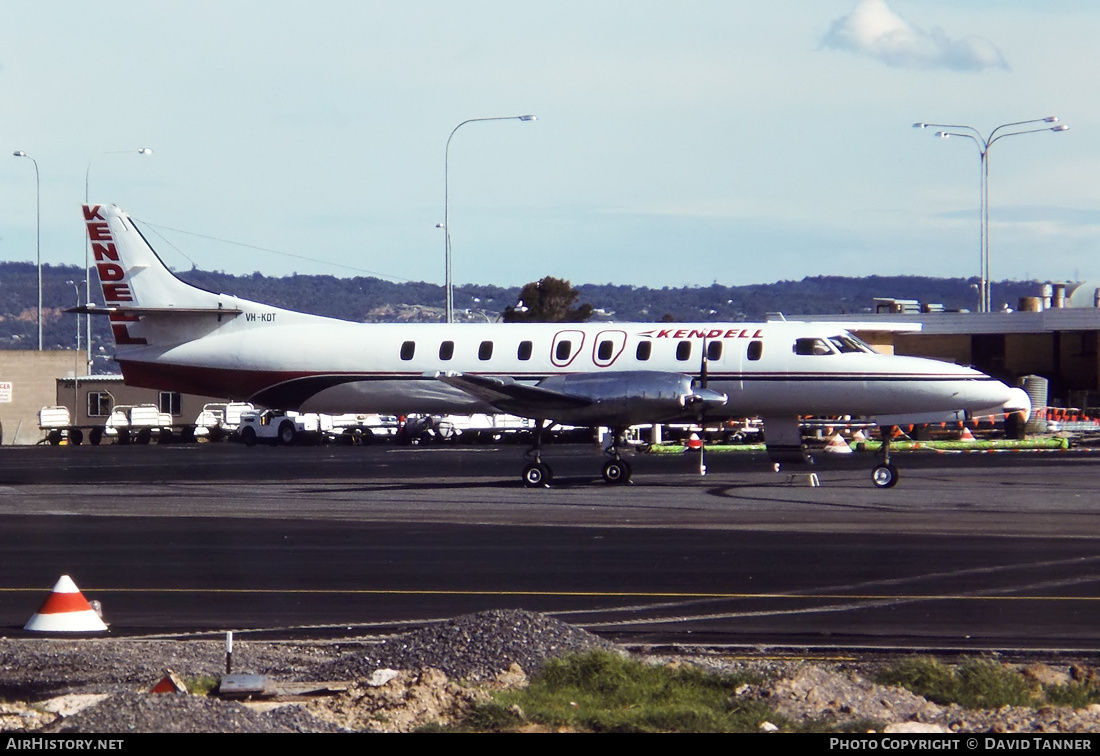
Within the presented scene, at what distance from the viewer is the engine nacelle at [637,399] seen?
25.9 m

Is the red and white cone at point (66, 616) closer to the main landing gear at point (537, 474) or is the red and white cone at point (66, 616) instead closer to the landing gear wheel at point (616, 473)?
the main landing gear at point (537, 474)

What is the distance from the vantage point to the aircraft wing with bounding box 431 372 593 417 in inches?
1031

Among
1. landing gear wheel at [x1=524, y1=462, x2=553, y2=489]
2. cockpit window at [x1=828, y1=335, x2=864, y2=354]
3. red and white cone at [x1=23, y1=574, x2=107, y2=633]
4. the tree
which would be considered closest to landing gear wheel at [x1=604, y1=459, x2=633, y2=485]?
landing gear wheel at [x1=524, y1=462, x2=553, y2=489]

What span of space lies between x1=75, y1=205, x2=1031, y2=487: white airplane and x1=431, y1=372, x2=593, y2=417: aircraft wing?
38 millimetres

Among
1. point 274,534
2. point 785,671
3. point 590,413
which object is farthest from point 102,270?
point 785,671

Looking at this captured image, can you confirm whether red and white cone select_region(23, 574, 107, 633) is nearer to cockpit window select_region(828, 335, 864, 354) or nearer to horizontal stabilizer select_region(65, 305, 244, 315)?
cockpit window select_region(828, 335, 864, 354)

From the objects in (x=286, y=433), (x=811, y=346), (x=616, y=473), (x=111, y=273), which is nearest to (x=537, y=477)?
(x=616, y=473)

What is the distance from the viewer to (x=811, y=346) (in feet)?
90.2

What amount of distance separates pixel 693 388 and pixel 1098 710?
1962cm

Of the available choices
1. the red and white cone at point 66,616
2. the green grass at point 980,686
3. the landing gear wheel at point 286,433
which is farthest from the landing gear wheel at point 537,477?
the landing gear wheel at point 286,433

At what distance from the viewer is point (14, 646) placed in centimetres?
977

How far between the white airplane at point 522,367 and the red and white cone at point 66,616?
15.5 meters

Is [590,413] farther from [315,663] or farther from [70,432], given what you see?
[70,432]

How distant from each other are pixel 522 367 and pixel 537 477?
322 centimetres
